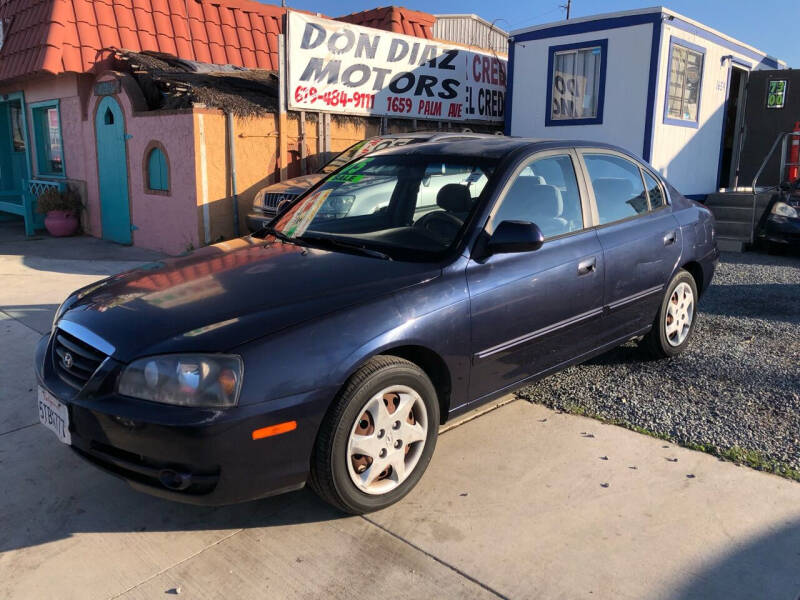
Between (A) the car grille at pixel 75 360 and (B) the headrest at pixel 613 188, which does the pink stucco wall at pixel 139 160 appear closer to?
(B) the headrest at pixel 613 188

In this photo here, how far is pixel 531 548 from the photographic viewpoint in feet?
9.28

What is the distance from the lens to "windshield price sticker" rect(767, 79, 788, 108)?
12.7 m

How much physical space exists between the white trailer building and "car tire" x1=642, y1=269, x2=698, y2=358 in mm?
6188

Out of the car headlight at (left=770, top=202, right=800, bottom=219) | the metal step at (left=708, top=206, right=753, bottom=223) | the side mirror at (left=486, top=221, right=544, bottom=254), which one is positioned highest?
the side mirror at (left=486, top=221, right=544, bottom=254)

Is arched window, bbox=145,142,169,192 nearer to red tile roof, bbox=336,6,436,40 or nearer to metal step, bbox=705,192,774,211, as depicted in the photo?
red tile roof, bbox=336,6,436,40

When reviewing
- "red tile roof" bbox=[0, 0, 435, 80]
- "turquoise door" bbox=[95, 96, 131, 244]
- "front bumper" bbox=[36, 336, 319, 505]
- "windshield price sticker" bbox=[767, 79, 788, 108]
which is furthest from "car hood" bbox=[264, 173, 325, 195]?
"windshield price sticker" bbox=[767, 79, 788, 108]

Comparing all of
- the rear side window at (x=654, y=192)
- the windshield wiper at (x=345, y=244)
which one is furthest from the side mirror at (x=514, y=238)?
the rear side window at (x=654, y=192)

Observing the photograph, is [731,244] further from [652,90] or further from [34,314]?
[34,314]

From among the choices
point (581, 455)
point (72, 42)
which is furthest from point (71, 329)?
point (72, 42)

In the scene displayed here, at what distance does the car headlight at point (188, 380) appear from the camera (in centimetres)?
259

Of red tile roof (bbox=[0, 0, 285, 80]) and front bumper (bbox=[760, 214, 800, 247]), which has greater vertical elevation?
red tile roof (bbox=[0, 0, 285, 80])

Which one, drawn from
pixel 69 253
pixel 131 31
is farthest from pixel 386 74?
pixel 69 253

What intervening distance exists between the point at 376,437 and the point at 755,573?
160cm

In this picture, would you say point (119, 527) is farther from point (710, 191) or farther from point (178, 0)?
point (710, 191)
